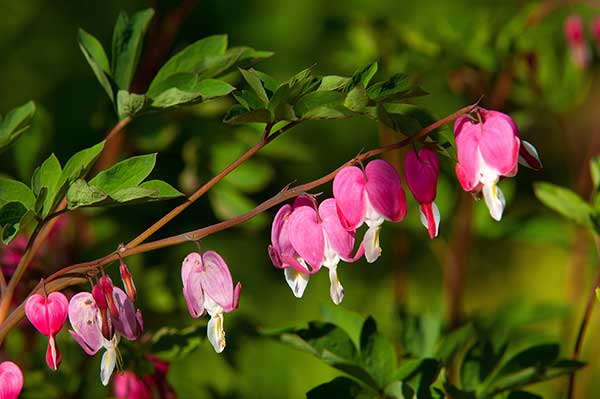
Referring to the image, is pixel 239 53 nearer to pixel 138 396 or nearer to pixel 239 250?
pixel 138 396

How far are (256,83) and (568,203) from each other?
52cm

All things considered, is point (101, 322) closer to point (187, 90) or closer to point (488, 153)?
point (187, 90)

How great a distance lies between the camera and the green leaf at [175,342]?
110cm

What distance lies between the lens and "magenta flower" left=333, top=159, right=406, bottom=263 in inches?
33.3

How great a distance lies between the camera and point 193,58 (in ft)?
3.51

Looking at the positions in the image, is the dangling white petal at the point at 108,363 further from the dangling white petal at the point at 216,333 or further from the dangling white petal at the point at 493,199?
the dangling white petal at the point at 493,199

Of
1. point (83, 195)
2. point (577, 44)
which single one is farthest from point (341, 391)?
point (577, 44)

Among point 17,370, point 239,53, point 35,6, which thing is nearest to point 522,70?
point 239,53

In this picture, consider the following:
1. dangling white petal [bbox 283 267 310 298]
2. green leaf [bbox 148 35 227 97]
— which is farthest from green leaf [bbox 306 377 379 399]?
green leaf [bbox 148 35 227 97]

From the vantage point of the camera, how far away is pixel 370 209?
2.79ft

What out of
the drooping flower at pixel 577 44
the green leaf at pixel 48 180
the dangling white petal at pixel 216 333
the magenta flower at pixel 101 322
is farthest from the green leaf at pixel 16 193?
the drooping flower at pixel 577 44

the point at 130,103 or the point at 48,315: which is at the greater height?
the point at 130,103

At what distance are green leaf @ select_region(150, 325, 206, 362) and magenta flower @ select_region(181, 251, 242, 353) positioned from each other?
23 cm

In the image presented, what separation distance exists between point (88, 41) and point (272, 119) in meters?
0.37
